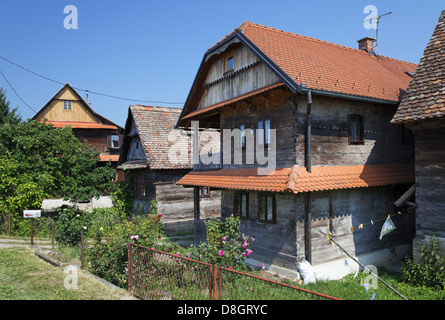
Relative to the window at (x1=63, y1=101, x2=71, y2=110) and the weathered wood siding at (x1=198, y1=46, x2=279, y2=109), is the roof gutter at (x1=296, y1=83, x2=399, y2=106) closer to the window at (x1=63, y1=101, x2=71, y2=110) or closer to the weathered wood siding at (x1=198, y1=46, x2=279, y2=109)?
the weathered wood siding at (x1=198, y1=46, x2=279, y2=109)

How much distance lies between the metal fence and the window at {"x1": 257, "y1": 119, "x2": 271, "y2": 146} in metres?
5.59

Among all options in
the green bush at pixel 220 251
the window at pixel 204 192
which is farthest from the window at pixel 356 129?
the window at pixel 204 192

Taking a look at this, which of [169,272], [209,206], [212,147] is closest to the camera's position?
[169,272]

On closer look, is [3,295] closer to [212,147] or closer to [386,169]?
[386,169]

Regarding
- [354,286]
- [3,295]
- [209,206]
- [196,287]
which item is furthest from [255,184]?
[209,206]

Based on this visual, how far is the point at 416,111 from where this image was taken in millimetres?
10438

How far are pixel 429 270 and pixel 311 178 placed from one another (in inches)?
170

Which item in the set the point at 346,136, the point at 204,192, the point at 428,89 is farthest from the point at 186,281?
the point at 204,192

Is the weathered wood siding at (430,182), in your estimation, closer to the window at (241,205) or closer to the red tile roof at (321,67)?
the red tile roof at (321,67)

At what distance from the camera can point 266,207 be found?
39.7ft

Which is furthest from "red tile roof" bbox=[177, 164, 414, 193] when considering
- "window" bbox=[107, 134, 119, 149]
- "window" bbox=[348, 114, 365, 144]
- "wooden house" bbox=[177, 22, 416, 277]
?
"window" bbox=[107, 134, 119, 149]
